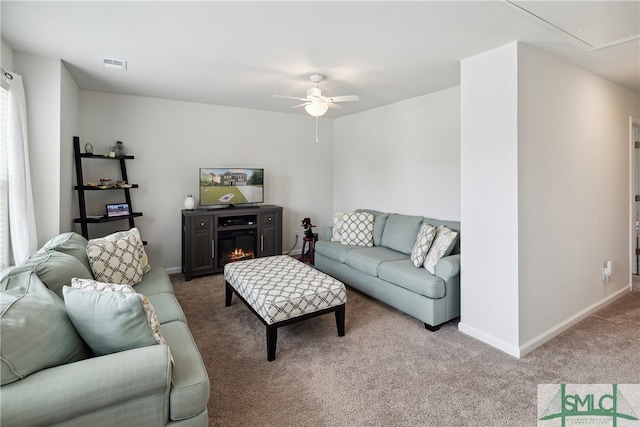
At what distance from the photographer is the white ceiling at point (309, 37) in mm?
2084

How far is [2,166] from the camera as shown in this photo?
2602 millimetres

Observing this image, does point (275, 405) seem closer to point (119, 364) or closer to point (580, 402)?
point (119, 364)

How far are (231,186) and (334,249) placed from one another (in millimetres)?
1833

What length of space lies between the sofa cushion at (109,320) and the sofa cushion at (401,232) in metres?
3.01

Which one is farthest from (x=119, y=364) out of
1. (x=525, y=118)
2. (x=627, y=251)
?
(x=627, y=251)

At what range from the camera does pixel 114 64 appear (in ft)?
10.3

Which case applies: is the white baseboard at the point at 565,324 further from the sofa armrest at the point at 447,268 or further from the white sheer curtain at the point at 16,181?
the white sheer curtain at the point at 16,181

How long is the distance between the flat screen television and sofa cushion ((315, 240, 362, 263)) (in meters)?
1.31

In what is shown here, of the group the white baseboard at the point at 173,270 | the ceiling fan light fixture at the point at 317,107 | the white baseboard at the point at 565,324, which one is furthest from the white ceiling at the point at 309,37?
the white baseboard at the point at 173,270

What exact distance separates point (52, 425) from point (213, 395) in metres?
1.03

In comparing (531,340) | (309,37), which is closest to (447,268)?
(531,340)

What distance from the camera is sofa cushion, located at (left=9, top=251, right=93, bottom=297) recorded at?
190cm

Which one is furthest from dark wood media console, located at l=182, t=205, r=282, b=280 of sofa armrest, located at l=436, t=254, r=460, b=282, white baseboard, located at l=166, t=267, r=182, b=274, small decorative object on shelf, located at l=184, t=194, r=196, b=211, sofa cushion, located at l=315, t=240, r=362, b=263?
sofa armrest, located at l=436, t=254, r=460, b=282

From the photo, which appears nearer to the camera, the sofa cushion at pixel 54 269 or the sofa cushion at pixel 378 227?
the sofa cushion at pixel 54 269
